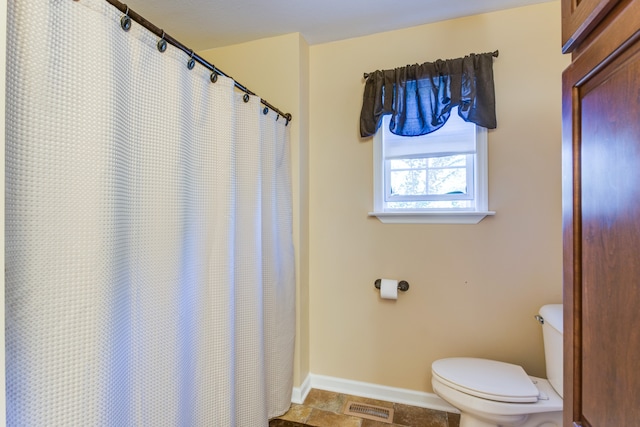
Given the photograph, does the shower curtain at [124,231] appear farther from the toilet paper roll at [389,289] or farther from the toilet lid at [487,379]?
the toilet lid at [487,379]

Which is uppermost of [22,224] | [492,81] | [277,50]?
[277,50]

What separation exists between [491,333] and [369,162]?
1.21 meters

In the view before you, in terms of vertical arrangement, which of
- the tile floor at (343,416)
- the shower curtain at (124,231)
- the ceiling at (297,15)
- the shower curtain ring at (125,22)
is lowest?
the tile floor at (343,416)

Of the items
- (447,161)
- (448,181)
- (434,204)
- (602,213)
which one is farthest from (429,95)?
(602,213)

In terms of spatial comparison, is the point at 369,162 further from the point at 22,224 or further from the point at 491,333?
the point at 22,224

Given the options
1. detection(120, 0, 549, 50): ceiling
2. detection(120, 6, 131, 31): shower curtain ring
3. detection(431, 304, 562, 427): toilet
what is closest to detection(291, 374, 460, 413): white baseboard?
detection(431, 304, 562, 427): toilet

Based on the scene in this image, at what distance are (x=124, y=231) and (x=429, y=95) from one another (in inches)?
64.3

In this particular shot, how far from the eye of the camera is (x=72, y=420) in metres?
0.69

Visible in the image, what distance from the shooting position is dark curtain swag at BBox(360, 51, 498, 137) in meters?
1.57

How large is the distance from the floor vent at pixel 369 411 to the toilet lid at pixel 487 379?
1.60 ft

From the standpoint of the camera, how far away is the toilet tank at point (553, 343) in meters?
1.25

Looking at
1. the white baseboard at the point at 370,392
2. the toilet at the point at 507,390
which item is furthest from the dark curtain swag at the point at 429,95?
the white baseboard at the point at 370,392

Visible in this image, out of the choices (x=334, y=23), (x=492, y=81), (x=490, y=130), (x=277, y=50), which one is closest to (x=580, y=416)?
(x=490, y=130)

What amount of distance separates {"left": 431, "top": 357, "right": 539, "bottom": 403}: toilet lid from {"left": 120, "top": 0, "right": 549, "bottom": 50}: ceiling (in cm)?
188
